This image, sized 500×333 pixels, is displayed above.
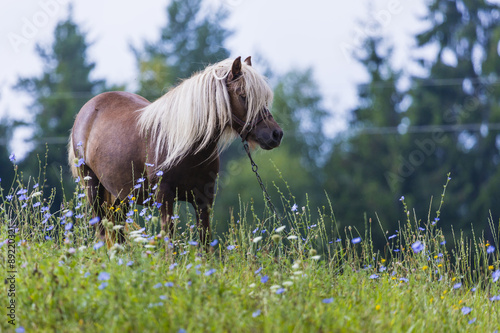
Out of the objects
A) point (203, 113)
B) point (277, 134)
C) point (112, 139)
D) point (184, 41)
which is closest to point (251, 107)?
point (277, 134)

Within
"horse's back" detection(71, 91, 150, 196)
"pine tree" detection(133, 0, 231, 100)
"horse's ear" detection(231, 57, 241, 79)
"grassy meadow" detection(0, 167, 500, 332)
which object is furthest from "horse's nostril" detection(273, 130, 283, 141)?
"pine tree" detection(133, 0, 231, 100)

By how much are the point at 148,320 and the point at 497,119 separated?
26.0 metres

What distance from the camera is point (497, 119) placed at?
26328 mm

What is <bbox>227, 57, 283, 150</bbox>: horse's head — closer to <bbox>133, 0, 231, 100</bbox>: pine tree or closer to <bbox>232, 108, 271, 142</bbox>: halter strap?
<bbox>232, 108, 271, 142</bbox>: halter strap

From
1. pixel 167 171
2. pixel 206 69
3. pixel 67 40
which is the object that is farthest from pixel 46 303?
pixel 67 40

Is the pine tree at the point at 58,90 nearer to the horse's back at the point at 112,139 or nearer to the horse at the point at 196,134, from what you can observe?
the horse's back at the point at 112,139

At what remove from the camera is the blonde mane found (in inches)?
193

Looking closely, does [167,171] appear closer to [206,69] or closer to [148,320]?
[206,69]

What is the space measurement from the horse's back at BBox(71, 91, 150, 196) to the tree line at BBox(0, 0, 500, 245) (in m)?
17.3

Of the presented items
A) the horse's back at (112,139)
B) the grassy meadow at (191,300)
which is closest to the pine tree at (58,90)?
the horse's back at (112,139)

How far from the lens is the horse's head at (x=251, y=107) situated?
481 cm

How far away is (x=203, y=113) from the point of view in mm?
4961

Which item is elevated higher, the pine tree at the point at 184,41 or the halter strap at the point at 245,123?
the pine tree at the point at 184,41

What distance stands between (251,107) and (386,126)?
26.2m
